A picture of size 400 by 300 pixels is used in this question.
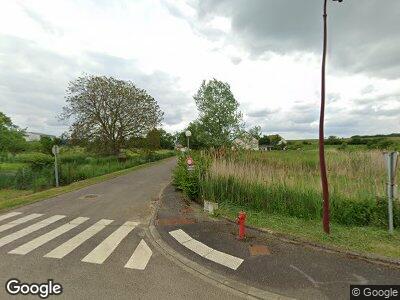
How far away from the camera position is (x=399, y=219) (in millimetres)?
7207

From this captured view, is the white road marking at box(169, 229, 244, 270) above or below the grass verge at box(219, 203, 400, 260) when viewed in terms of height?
below

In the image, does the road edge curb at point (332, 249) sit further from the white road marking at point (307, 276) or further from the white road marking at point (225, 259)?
the white road marking at point (225, 259)

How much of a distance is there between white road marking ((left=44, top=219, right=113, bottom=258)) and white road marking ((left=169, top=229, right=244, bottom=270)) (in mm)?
2235

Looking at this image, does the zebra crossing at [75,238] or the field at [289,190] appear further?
the field at [289,190]

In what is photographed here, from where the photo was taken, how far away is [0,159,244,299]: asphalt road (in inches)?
176

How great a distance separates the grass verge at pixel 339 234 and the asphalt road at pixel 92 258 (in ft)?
9.84

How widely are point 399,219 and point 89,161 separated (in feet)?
102

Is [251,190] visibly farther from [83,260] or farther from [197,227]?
[83,260]

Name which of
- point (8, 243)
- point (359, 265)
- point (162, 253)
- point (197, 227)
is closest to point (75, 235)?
point (8, 243)

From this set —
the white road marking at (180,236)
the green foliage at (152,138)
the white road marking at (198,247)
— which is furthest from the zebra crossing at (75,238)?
the green foliage at (152,138)

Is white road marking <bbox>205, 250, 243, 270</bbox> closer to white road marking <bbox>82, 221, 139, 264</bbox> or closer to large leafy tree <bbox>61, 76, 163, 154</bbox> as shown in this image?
white road marking <bbox>82, 221, 139, 264</bbox>

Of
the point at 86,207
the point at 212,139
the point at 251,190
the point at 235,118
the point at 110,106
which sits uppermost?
the point at 110,106

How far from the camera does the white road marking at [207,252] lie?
5.48 m

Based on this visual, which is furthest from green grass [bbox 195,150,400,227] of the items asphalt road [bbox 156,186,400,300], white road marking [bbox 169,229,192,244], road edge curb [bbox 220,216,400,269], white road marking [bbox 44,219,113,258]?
white road marking [bbox 44,219,113,258]
